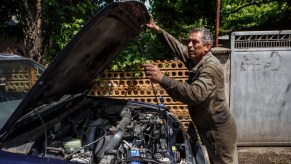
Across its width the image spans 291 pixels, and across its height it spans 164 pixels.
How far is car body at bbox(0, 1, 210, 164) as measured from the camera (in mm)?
2289

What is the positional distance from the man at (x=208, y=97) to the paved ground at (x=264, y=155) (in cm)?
167

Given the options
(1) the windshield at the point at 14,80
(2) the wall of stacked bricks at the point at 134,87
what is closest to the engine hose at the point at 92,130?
(1) the windshield at the point at 14,80

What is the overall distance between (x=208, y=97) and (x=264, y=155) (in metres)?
2.75

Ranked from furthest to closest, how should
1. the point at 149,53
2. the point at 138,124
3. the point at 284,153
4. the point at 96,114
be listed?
the point at 149,53 < the point at 284,153 < the point at 96,114 < the point at 138,124

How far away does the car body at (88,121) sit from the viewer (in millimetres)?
2289

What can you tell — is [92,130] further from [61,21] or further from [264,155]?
[61,21]

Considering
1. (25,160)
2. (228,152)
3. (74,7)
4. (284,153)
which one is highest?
(74,7)

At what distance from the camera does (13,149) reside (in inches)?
86.1

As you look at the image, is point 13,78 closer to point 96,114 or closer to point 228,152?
point 96,114

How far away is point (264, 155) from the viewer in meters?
5.11

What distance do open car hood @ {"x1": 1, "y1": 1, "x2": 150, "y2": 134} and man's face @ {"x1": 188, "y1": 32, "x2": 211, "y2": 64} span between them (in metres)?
0.54

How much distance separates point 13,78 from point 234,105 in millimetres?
3694

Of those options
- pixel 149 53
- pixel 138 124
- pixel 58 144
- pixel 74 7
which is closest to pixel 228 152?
pixel 138 124

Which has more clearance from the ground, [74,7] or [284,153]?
[74,7]
